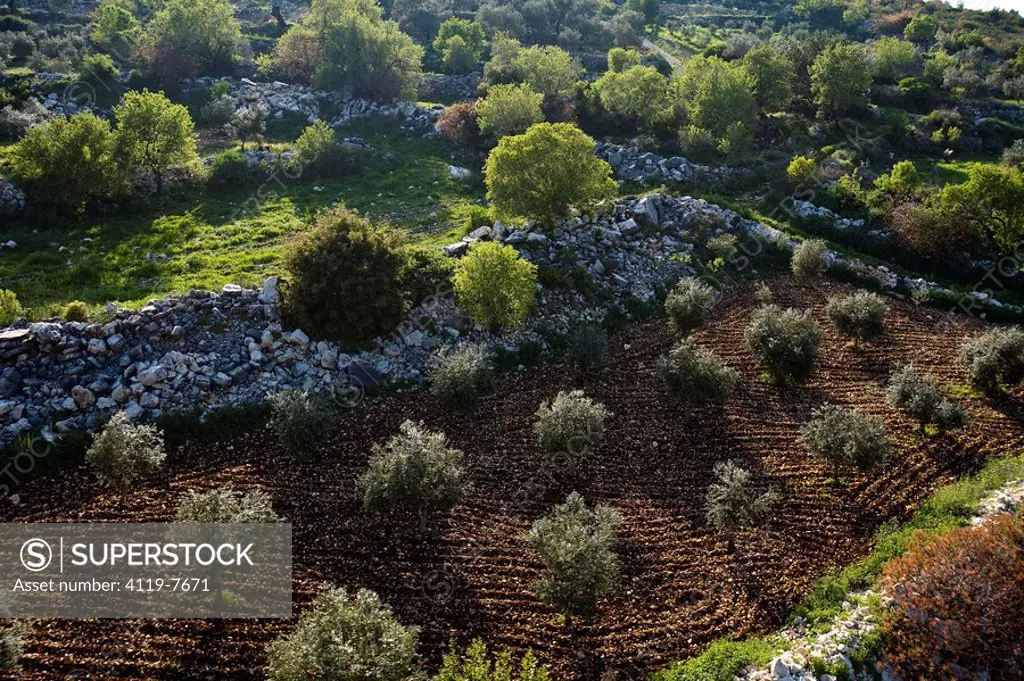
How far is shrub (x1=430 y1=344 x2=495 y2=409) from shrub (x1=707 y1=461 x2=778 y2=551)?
29.8 feet

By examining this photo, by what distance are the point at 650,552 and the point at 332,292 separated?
15258mm

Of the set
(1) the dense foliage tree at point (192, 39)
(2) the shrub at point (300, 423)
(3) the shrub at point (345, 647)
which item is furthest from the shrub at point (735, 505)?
(1) the dense foliage tree at point (192, 39)

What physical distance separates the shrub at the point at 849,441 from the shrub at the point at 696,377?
3.65 meters

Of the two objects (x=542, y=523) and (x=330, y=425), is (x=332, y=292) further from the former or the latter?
(x=542, y=523)

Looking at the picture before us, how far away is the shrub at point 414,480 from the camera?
1738 cm

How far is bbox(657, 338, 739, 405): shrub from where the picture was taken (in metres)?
23.0

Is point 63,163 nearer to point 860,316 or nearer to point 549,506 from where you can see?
point 549,506

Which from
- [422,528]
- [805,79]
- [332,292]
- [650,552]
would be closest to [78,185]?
[332,292]

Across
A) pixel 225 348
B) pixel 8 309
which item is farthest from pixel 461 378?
pixel 8 309

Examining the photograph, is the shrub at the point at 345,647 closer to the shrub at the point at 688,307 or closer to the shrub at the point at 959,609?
the shrub at the point at 959,609

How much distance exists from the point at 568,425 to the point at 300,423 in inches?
352

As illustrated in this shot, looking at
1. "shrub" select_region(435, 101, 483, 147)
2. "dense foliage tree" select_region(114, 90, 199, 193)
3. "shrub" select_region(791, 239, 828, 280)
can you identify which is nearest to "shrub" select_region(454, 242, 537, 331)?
"shrub" select_region(791, 239, 828, 280)

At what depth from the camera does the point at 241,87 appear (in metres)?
57.5

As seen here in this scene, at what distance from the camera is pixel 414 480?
17391mm
